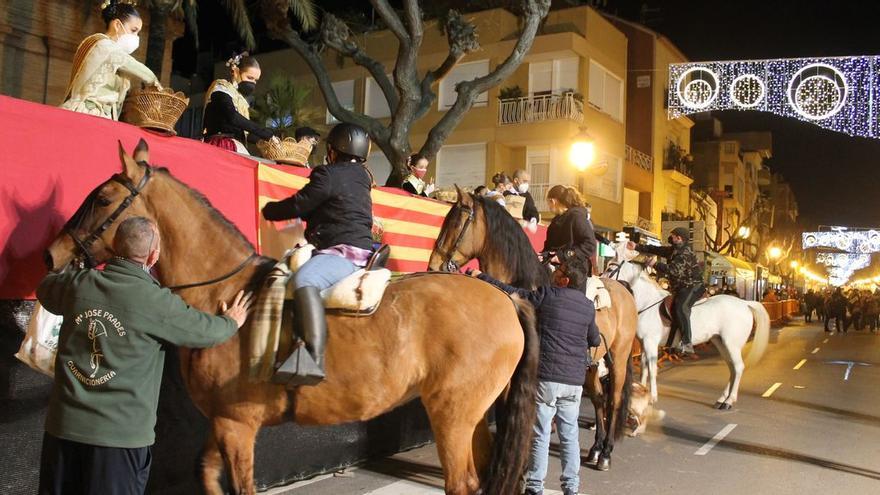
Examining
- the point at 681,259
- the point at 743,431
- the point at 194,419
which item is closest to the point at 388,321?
the point at 194,419

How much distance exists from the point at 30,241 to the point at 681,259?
1115cm

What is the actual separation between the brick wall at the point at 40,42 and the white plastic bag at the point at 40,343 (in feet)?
29.8

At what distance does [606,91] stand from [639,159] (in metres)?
4.21

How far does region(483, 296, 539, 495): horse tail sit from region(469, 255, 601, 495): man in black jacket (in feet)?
2.32

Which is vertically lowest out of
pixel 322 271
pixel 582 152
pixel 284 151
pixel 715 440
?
pixel 715 440

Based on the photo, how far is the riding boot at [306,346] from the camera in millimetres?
3871

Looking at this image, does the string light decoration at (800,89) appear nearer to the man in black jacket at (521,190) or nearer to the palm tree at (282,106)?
the man in black jacket at (521,190)

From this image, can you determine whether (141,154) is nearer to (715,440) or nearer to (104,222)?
(104,222)

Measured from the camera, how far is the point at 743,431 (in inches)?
377

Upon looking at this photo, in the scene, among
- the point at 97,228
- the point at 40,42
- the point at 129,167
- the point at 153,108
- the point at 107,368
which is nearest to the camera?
the point at 107,368

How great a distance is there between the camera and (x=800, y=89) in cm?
1459

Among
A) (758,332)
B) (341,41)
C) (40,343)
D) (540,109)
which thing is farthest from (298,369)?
(540,109)

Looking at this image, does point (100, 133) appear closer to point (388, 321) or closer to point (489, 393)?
point (388, 321)

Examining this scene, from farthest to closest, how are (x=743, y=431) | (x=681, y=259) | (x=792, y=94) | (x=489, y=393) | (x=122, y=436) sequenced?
(x=792, y=94), (x=681, y=259), (x=743, y=431), (x=489, y=393), (x=122, y=436)
